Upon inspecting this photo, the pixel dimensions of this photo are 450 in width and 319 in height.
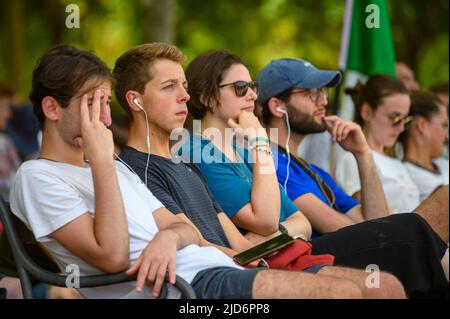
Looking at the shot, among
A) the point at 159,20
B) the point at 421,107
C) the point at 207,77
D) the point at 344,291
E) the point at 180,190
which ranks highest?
the point at 159,20

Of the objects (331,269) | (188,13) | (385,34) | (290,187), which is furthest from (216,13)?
(331,269)

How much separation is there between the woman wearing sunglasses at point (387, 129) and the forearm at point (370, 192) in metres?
0.78

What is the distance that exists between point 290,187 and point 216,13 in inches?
483

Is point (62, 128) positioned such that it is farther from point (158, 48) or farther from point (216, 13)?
point (216, 13)

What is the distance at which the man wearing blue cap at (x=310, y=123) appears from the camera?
19.0 feet

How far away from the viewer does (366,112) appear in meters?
7.09

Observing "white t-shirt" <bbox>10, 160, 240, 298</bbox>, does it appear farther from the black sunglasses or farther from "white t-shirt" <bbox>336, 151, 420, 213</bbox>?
"white t-shirt" <bbox>336, 151, 420, 213</bbox>

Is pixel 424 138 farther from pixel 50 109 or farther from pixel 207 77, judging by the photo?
pixel 50 109

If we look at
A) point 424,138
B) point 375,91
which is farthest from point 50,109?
point 424,138

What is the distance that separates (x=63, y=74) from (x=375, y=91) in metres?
3.70

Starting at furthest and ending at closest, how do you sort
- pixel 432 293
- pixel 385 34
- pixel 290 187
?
pixel 385 34 < pixel 290 187 < pixel 432 293

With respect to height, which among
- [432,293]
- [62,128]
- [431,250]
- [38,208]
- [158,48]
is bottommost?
[432,293]

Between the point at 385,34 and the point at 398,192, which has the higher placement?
the point at 385,34

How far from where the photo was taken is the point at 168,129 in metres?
4.55
